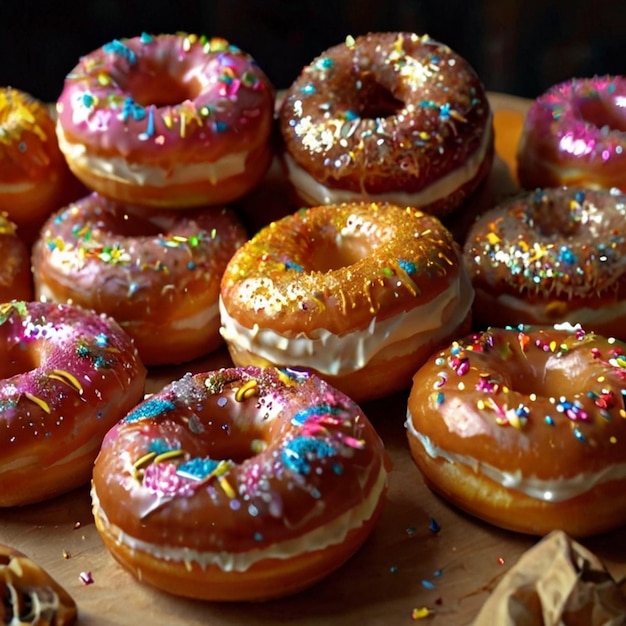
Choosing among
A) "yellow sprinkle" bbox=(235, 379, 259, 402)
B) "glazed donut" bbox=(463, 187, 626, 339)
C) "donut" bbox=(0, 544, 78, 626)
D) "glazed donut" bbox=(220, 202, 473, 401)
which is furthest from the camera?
"glazed donut" bbox=(463, 187, 626, 339)

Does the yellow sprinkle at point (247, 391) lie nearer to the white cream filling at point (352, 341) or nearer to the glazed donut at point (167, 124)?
the white cream filling at point (352, 341)

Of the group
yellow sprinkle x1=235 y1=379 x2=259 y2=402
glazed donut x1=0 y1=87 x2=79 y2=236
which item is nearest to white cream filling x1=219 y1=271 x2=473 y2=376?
yellow sprinkle x1=235 y1=379 x2=259 y2=402

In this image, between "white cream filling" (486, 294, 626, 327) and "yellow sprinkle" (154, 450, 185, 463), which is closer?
"yellow sprinkle" (154, 450, 185, 463)

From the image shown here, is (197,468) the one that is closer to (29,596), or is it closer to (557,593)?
(29,596)

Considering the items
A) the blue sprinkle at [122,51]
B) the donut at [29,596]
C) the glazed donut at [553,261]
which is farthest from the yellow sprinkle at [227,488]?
the blue sprinkle at [122,51]

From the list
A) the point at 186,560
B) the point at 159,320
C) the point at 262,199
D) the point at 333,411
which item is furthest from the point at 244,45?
the point at 186,560

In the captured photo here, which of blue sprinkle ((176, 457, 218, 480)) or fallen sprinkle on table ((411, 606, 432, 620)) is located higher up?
blue sprinkle ((176, 457, 218, 480))

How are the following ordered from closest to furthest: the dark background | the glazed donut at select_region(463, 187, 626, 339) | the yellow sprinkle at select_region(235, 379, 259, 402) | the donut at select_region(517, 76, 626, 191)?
the yellow sprinkle at select_region(235, 379, 259, 402) < the glazed donut at select_region(463, 187, 626, 339) < the donut at select_region(517, 76, 626, 191) < the dark background

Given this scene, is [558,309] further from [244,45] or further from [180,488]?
[244,45]

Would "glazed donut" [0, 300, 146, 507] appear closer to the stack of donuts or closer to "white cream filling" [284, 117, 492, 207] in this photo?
the stack of donuts
